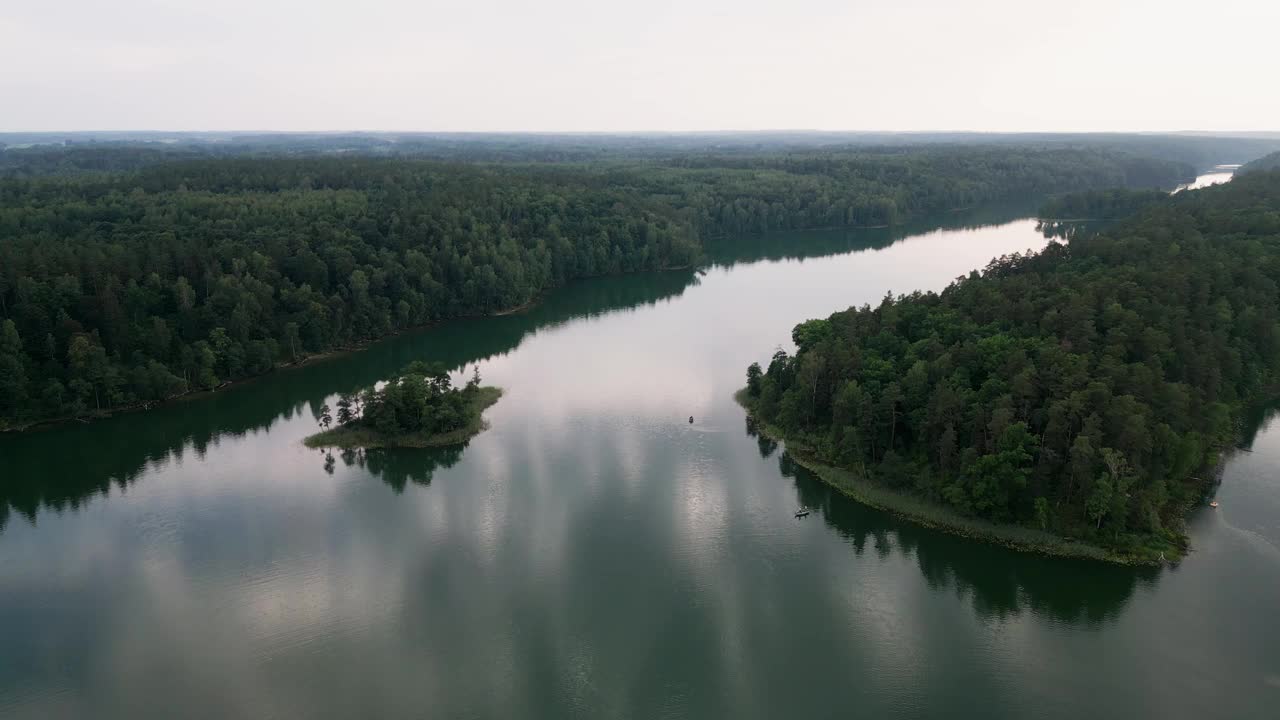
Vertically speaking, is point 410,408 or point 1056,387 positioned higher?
point 1056,387

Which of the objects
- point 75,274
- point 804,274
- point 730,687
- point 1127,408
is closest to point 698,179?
point 804,274

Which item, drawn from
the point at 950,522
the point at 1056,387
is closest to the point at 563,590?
the point at 950,522

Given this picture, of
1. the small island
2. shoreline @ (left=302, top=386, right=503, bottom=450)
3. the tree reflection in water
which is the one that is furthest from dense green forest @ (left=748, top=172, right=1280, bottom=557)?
the small island

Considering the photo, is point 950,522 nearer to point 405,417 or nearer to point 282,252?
point 405,417

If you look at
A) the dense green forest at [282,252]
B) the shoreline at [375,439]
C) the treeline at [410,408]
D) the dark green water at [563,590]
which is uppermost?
the dense green forest at [282,252]

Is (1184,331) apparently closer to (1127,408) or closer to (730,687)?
(1127,408)

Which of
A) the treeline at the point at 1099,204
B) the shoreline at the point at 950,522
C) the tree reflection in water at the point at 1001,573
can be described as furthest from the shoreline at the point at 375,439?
the treeline at the point at 1099,204

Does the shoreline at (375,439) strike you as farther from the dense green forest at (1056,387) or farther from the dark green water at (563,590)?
the dense green forest at (1056,387)
